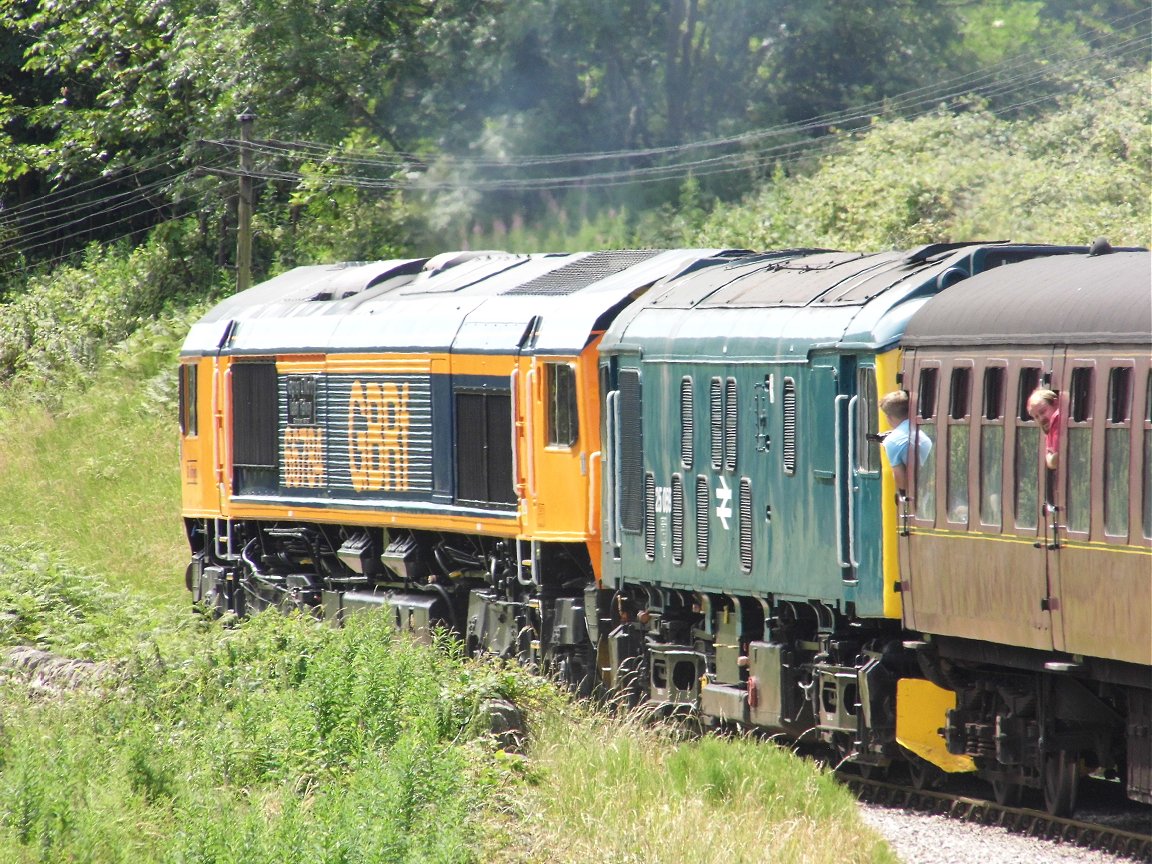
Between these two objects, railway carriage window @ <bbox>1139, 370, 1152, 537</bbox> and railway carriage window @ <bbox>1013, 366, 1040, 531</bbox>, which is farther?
railway carriage window @ <bbox>1013, 366, 1040, 531</bbox>

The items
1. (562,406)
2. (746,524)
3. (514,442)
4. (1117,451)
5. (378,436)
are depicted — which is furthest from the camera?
(378,436)

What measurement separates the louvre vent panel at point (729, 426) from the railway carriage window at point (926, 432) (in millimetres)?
2108

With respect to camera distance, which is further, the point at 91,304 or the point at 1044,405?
the point at 91,304

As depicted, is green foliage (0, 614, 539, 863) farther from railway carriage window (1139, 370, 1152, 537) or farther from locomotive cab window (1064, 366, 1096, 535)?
railway carriage window (1139, 370, 1152, 537)

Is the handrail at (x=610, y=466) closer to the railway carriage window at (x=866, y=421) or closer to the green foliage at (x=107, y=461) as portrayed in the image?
the railway carriage window at (x=866, y=421)

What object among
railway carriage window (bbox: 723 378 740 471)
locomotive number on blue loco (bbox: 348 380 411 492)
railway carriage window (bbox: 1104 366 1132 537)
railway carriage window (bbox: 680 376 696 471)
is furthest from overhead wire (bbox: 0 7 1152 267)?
railway carriage window (bbox: 1104 366 1132 537)

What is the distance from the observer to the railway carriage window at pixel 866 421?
37.7 feet

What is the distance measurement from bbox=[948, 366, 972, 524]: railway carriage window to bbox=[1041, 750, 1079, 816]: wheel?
1.53m

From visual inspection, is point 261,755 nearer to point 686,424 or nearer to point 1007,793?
point 686,424

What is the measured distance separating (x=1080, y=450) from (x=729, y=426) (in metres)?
3.63

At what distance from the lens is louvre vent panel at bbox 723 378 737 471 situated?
12984 millimetres

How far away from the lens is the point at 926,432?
11.1 meters

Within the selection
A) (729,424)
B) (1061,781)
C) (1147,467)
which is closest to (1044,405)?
(1147,467)

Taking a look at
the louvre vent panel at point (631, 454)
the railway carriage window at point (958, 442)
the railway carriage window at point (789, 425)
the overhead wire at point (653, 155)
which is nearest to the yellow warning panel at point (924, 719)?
the railway carriage window at point (958, 442)
